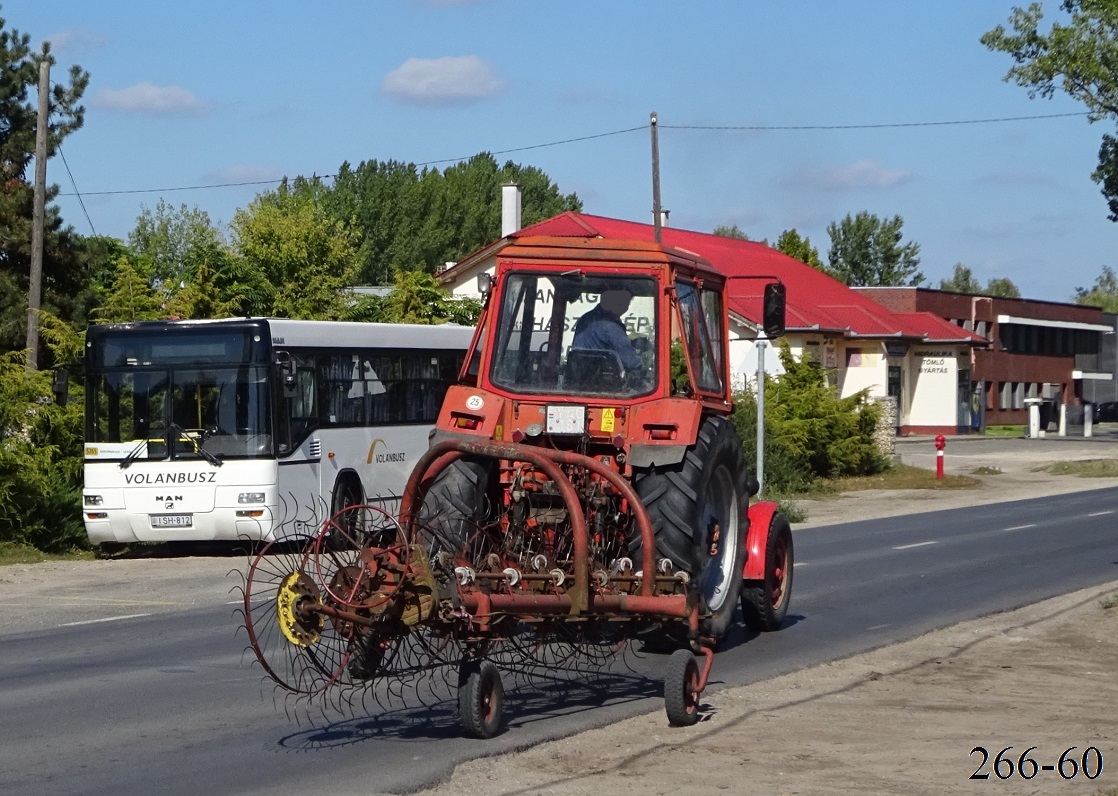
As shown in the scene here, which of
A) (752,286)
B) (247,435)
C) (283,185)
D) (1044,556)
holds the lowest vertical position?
(1044,556)

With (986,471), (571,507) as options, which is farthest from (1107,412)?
(571,507)

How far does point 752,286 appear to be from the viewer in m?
59.7

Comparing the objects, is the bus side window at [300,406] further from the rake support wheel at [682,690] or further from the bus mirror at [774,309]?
the rake support wheel at [682,690]

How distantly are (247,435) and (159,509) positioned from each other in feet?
4.79

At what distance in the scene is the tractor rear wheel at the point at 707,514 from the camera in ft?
32.9

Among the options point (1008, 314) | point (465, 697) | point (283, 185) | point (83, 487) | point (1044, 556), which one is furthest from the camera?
point (283, 185)

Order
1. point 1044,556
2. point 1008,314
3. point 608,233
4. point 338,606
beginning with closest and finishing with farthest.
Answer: point 338,606 → point 1044,556 → point 608,233 → point 1008,314

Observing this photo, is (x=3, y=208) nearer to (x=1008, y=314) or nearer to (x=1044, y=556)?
(x=1044, y=556)

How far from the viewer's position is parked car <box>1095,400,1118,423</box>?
93.3 meters

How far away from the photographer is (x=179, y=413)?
69.6 feet

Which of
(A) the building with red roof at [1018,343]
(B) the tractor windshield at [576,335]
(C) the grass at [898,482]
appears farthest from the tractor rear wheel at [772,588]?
(A) the building with red roof at [1018,343]

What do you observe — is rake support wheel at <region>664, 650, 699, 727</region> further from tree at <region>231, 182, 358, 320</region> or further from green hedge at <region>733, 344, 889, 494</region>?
tree at <region>231, 182, 358, 320</region>

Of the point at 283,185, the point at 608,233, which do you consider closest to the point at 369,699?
the point at 608,233

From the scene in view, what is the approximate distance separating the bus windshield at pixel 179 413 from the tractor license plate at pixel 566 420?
1090 centimetres
